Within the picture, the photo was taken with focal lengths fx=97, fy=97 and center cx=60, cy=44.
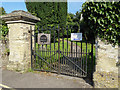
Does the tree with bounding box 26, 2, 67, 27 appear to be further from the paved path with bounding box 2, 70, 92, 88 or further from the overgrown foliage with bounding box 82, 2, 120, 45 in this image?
the overgrown foliage with bounding box 82, 2, 120, 45

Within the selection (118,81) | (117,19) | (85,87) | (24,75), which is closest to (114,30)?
(117,19)

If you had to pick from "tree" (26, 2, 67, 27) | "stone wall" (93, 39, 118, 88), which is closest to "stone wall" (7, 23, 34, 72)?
"stone wall" (93, 39, 118, 88)

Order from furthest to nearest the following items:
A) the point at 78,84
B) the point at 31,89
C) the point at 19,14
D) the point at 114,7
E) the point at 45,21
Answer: the point at 45,21 → the point at 19,14 → the point at 78,84 → the point at 31,89 → the point at 114,7

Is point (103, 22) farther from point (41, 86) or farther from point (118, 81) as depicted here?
point (41, 86)

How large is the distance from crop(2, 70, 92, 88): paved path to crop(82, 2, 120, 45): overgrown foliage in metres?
1.78

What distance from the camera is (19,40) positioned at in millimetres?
4230

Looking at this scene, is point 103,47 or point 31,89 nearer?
point 103,47

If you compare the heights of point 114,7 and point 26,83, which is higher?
point 114,7

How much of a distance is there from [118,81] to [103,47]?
1.09m

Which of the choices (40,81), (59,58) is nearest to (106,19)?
(59,58)

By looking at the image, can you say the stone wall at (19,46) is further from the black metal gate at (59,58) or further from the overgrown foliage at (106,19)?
the overgrown foliage at (106,19)

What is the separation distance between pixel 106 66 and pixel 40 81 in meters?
2.35

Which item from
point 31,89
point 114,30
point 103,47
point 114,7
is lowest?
point 31,89

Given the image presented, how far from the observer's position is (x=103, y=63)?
2865 mm
